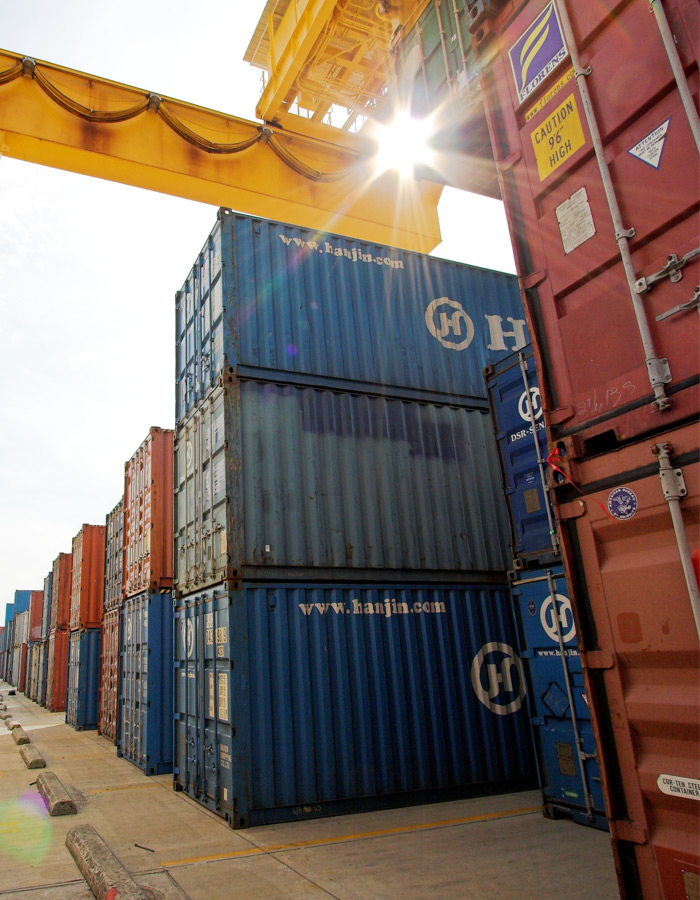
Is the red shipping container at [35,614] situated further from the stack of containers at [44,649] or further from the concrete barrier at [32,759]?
the concrete barrier at [32,759]

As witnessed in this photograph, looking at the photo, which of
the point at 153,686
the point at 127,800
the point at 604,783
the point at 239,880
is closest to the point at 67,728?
the point at 153,686

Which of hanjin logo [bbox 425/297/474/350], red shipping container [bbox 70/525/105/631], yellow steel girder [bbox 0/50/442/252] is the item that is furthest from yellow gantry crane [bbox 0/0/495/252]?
red shipping container [bbox 70/525/105/631]

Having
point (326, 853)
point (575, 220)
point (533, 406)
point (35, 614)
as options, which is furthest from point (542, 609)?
point (35, 614)

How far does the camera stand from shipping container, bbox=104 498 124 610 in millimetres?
15496

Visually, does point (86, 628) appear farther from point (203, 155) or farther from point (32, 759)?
point (203, 155)

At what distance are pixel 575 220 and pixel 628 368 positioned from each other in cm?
102

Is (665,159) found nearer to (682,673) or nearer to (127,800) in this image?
(682,673)

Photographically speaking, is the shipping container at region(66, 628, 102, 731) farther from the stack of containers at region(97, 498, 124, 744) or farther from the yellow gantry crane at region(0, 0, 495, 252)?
the yellow gantry crane at region(0, 0, 495, 252)

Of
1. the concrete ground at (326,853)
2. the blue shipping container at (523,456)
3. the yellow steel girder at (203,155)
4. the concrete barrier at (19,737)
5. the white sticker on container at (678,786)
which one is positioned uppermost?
the yellow steel girder at (203,155)

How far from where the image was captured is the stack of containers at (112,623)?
1459 cm

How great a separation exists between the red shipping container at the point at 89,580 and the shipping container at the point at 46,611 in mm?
7868

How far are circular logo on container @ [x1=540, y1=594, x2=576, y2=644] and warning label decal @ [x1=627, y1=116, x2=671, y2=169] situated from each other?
4.41 metres

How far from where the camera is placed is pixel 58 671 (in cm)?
2442

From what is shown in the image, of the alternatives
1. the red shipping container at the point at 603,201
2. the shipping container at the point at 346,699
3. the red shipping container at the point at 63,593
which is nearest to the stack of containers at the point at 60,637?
the red shipping container at the point at 63,593
